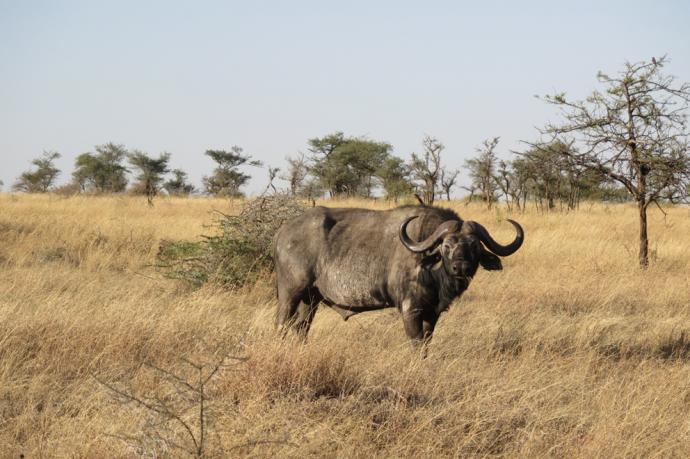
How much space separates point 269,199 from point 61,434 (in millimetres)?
6131

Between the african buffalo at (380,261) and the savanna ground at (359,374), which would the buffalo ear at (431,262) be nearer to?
the african buffalo at (380,261)

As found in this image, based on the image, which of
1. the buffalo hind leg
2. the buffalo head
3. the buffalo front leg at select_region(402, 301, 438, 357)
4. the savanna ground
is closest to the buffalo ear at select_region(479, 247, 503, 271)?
the buffalo head

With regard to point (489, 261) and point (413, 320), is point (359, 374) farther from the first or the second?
point (489, 261)

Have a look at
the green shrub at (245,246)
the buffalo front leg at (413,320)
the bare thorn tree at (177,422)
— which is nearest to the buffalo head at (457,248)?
the buffalo front leg at (413,320)

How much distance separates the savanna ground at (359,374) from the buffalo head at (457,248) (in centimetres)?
79

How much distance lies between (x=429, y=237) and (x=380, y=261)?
0.63 metres

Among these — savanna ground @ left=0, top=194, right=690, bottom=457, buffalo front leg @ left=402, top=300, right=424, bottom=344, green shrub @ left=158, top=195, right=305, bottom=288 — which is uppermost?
green shrub @ left=158, top=195, right=305, bottom=288

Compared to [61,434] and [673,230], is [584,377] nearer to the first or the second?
[61,434]

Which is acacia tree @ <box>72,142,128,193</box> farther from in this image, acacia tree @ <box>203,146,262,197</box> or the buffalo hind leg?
the buffalo hind leg

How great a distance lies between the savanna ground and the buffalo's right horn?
890 millimetres

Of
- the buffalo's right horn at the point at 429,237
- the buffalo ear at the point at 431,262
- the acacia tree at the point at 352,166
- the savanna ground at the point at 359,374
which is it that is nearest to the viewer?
the savanna ground at the point at 359,374

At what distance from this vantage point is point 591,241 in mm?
14906

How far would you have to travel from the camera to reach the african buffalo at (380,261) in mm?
5977

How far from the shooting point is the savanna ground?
154 inches
